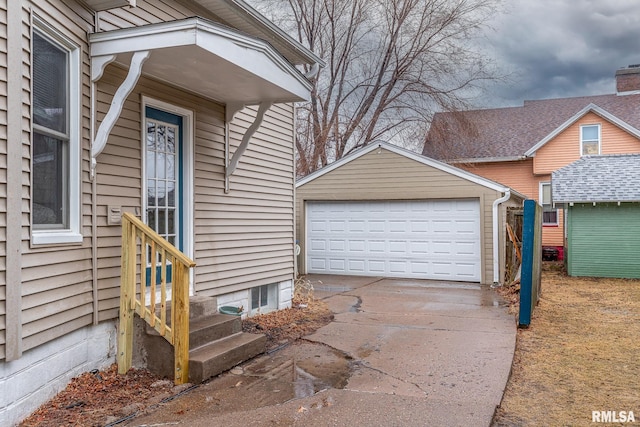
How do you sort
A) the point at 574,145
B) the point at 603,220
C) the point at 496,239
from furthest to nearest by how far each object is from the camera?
the point at 574,145, the point at 603,220, the point at 496,239

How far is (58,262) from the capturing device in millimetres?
3932

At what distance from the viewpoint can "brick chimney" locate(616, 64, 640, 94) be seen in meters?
21.9

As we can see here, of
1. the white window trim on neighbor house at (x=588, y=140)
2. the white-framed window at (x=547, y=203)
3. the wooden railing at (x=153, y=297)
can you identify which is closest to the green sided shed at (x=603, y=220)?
the white window trim on neighbor house at (x=588, y=140)

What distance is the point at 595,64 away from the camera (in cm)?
2620

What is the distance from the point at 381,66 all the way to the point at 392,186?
7614mm

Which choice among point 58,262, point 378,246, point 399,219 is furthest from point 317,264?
point 58,262

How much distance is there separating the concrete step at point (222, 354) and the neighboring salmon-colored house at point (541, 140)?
1433 centimetres

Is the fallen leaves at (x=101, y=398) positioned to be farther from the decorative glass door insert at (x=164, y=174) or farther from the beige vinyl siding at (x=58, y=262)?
the decorative glass door insert at (x=164, y=174)

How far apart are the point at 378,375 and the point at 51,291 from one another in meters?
2.91

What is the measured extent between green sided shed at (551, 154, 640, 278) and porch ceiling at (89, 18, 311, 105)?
989 cm

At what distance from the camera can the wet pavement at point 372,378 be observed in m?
3.77

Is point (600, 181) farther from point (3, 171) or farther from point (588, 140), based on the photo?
point (3, 171)

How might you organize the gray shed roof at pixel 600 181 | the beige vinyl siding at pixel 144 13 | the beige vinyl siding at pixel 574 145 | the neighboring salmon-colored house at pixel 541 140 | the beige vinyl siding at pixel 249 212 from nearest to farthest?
the beige vinyl siding at pixel 144 13
the beige vinyl siding at pixel 249 212
the gray shed roof at pixel 600 181
the beige vinyl siding at pixel 574 145
the neighboring salmon-colored house at pixel 541 140

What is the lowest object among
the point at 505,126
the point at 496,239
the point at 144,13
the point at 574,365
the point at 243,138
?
the point at 574,365
